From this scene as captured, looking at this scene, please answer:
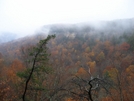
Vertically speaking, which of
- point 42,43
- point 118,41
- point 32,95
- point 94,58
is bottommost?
point 94,58

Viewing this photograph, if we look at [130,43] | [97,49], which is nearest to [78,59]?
[97,49]

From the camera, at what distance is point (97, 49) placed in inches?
3450

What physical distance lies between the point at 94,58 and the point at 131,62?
2211cm

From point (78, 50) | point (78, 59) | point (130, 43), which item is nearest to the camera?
point (130, 43)

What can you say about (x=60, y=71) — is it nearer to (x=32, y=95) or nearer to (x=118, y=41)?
(x=32, y=95)

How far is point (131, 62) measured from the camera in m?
59.7

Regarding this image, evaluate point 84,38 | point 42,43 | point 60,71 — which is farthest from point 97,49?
point 42,43

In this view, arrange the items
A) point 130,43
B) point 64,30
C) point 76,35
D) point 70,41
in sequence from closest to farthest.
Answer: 1. point 130,43
2. point 70,41
3. point 76,35
4. point 64,30

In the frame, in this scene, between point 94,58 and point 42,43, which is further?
point 94,58

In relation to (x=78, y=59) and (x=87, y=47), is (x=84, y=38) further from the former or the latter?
(x=78, y=59)

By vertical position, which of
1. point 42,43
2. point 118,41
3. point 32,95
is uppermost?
point 42,43

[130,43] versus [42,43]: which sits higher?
[42,43]

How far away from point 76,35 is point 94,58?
45.5m

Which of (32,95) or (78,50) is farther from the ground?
(32,95)
